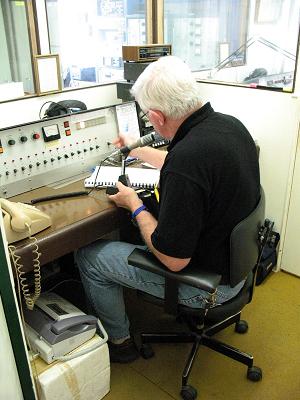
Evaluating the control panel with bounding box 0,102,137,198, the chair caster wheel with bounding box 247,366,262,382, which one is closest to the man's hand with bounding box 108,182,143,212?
the control panel with bounding box 0,102,137,198

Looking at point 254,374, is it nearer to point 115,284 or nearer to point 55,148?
point 115,284

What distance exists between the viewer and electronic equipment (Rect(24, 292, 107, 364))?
144cm

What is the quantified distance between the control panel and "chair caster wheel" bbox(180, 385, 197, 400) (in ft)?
3.41

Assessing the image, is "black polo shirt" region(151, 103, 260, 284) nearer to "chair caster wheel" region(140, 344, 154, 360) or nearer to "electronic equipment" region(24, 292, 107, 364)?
"electronic equipment" region(24, 292, 107, 364)

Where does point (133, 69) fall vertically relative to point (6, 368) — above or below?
above

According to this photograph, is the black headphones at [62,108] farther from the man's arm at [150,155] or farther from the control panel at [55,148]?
the man's arm at [150,155]

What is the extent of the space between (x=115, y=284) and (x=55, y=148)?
0.67 meters

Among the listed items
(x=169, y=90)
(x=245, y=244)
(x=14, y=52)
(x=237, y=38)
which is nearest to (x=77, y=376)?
(x=245, y=244)

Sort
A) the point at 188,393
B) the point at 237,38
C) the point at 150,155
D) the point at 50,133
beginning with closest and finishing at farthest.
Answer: the point at 188,393, the point at 50,133, the point at 150,155, the point at 237,38

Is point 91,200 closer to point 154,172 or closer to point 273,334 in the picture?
point 154,172

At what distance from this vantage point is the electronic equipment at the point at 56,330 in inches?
56.8

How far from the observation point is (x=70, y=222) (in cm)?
146

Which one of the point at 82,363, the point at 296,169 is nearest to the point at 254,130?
the point at 296,169

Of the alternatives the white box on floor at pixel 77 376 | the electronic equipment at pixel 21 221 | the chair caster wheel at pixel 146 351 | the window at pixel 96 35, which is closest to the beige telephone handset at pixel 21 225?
the electronic equipment at pixel 21 221
